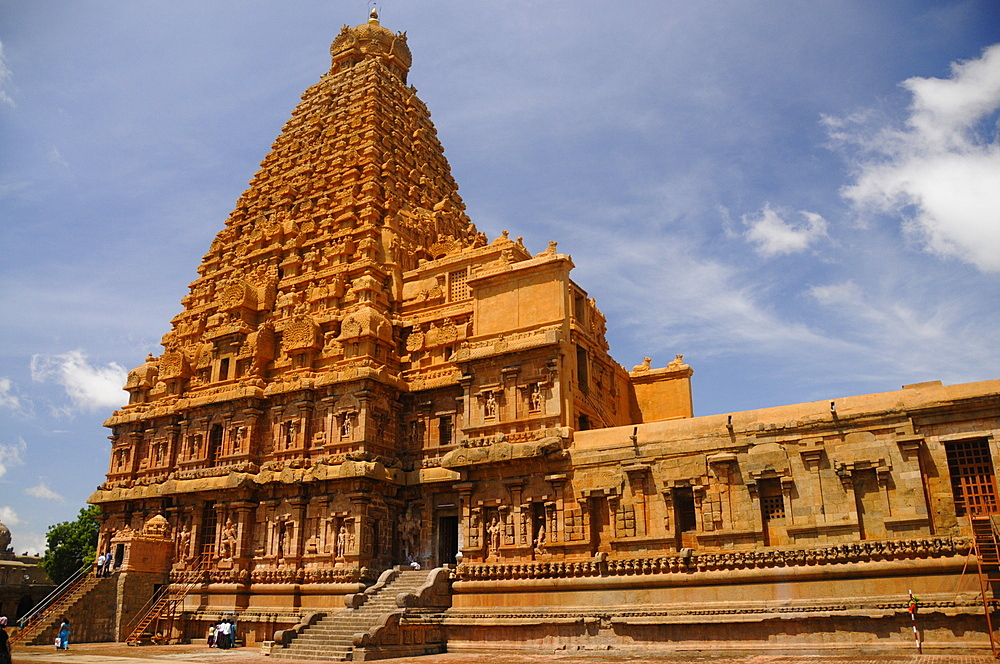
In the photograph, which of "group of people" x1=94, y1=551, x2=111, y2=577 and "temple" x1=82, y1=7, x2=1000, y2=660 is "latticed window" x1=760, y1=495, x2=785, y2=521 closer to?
"temple" x1=82, y1=7, x2=1000, y2=660

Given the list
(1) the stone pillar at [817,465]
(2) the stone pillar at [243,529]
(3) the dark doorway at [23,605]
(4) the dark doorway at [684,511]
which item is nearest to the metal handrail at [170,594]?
(2) the stone pillar at [243,529]

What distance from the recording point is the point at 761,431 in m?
24.2

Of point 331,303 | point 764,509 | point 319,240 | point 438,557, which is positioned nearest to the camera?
point 764,509

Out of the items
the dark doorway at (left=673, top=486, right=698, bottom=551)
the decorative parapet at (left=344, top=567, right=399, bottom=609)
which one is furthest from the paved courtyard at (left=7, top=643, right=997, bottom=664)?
the dark doorway at (left=673, top=486, right=698, bottom=551)

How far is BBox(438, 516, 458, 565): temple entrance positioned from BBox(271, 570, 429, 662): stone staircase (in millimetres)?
2727

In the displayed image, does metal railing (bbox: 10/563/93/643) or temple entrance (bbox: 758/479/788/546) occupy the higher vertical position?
temple entrance (bbox: 758/479/788/546)

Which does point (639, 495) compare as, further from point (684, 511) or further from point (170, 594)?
point (170, 594)

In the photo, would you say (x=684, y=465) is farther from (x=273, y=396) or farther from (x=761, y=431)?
(x=273, y=396)

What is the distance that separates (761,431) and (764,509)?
2.31 m

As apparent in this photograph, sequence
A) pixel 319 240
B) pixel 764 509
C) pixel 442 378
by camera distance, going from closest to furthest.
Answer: pixel 764 509 → pixel 442 378 → pixel 319 240

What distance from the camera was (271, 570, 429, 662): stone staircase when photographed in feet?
84.1

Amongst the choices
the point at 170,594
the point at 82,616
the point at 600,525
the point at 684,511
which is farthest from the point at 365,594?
the point at 82,616

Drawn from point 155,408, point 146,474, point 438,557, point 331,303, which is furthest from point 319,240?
point 438,557

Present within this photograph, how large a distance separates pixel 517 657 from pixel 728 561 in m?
7.10
